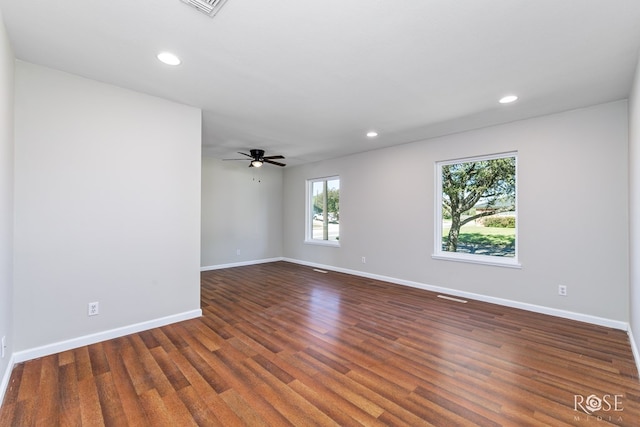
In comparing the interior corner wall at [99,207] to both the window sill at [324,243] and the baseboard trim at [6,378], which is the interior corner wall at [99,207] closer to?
the baseboard trim at [6,378]

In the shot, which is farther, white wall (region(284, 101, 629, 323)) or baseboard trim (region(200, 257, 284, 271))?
baseboard trim (region(200, 257, 284, 271))

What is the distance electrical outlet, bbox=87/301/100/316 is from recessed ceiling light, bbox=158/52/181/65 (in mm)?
2324

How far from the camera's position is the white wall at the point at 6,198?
6.31 ft

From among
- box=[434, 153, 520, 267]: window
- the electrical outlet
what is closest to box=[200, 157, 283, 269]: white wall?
the electrical outlet

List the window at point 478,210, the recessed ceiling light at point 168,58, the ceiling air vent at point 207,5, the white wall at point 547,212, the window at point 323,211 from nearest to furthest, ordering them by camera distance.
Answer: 1. the ceiling air vent at point 207,5
2. the recessed ceiling light at point 168,58
3. the white wall at point 547,212
4. the window at point 478,210
5. the window at point 323,211

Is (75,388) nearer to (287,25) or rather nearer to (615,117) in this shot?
(287,25)

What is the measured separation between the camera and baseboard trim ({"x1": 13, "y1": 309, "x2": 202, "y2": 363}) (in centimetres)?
242

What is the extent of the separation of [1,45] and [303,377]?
3042mm

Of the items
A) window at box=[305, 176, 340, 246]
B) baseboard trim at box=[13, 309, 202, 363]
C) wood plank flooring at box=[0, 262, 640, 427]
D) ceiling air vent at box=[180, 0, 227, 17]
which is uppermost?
ceiling air vent at box=[180, 0, 227, 17]

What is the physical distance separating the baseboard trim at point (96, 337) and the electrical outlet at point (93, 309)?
20 centimetres

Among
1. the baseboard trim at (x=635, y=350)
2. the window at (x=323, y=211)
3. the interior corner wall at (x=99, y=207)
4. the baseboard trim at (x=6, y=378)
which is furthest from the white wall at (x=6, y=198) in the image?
the window at (x=323, y=211)

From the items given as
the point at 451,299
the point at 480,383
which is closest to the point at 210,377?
the point at 480,383

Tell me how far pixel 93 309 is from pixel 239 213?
13.9 ft

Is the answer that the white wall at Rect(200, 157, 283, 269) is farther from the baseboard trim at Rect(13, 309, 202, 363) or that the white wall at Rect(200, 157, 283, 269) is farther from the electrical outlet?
the electrical outlet
